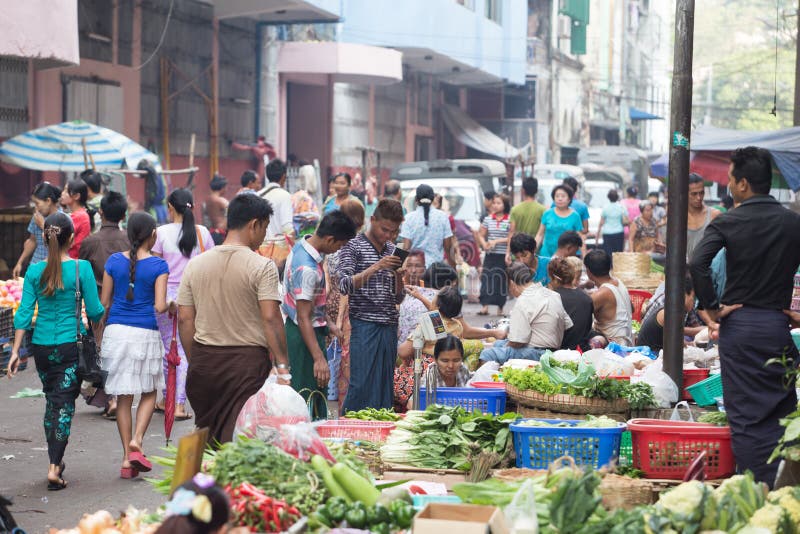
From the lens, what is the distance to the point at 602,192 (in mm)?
29203

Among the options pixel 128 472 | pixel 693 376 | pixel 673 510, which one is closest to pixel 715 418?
pixel 693 376

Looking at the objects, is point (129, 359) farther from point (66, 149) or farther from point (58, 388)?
point (66, 149)

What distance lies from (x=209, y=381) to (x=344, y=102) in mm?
24097

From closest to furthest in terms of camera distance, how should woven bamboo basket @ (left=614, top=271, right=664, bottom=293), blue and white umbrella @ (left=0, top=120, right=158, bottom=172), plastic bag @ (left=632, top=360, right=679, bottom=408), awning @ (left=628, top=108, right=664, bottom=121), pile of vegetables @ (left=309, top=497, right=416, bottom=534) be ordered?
pile of vegetables @ (left=309, top=497, right=416, bottom=534) → plastic bag @ (left=632, top=360, right=679, bottom=408) → woven bamboo basket @ (left=614, top=271, right=664, bottom=293) → blue and white umbrella @ (left=0, top=120, right=158, bottom=172) → awning @ (left=628, top=108, right=664, bottom=121)

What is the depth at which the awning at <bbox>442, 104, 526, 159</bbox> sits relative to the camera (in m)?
40.5

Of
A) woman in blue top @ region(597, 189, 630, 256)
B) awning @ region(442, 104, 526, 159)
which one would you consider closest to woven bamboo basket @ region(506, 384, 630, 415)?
woman in blue top @ region(597, 189, 630, 256)

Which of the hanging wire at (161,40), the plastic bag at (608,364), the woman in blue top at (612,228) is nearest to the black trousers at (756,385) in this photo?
the plastic bag at (608,364)

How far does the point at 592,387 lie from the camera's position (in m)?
6.50

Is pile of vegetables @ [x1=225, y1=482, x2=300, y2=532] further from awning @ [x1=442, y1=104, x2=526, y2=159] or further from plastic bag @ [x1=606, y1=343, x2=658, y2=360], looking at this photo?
awning @ [x1=442, y1=104, x2=526, y2=159]

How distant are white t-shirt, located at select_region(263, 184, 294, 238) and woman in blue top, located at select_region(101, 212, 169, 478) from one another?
15.6 ft

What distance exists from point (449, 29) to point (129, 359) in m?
25.4

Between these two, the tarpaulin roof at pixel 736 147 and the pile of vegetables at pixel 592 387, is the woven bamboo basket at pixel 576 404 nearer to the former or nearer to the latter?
the pile of vegetables at pixel 592 387

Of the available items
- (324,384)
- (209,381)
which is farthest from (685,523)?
(324,384)

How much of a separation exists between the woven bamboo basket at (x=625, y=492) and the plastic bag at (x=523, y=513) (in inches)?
35.4
